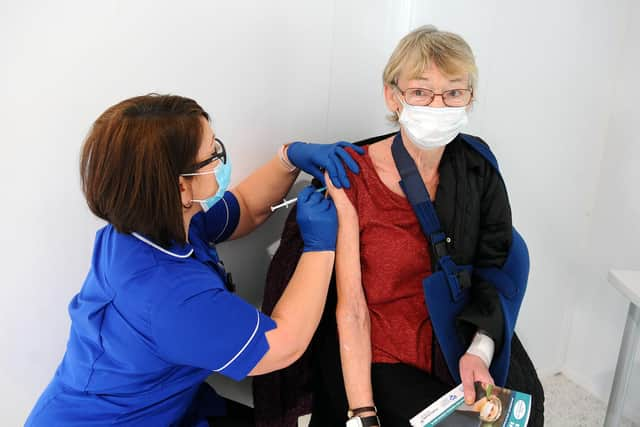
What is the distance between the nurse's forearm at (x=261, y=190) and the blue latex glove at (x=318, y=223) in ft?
0.89

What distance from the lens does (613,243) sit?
224 centimetres

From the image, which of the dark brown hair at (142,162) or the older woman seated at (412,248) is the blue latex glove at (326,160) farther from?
the dark brown hair at (142,162)

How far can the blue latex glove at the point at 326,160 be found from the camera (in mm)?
1485

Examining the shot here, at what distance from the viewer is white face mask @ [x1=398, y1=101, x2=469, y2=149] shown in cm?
140

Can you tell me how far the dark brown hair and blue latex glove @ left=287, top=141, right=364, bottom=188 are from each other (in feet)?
1.22

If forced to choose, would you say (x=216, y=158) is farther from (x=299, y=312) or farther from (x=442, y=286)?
(x=442, y=286)

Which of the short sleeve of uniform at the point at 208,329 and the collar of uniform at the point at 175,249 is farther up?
the collar of uniform at the point at 175,249

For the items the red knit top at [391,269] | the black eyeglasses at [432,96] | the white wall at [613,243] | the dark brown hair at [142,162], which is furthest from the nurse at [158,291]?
the white wall at [613,243]

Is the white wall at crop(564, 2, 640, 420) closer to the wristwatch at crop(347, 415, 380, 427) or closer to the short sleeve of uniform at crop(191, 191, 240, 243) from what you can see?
the wristwatch at crop(347, 415, 380, 427)

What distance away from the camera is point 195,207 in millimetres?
1382

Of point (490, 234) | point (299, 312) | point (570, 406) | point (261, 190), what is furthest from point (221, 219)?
point (570, 406)

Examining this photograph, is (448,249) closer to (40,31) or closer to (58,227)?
(58,227)

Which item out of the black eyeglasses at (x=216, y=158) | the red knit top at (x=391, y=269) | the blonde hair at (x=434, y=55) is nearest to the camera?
the black eyeglasses at (x=216, y=158)

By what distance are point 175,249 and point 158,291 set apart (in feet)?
0.47
